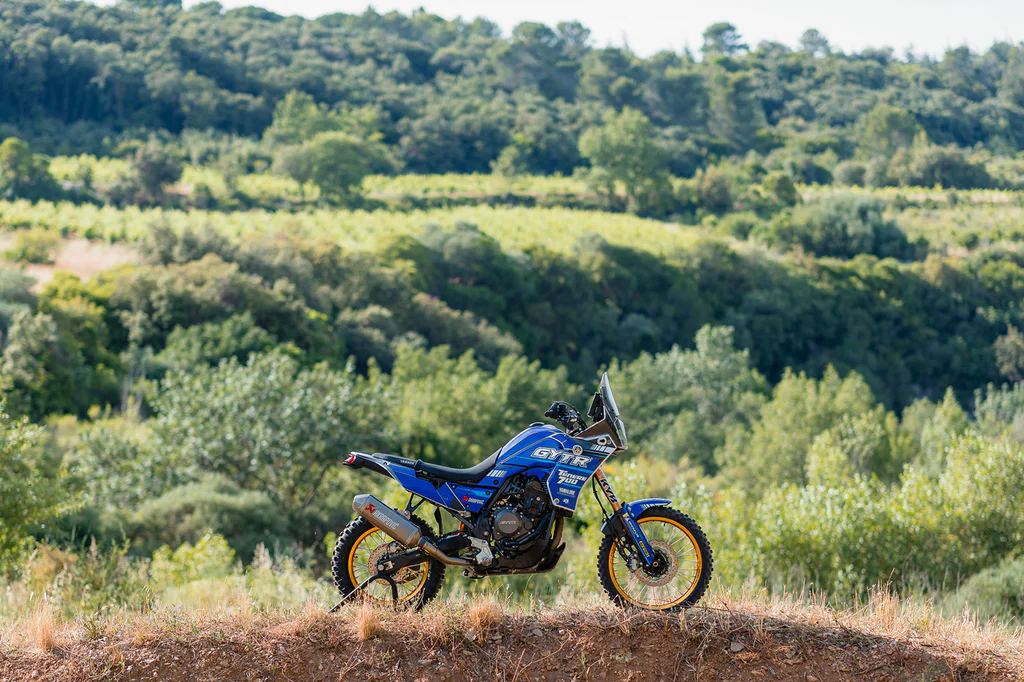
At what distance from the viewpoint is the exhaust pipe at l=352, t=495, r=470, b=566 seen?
568 centimetres

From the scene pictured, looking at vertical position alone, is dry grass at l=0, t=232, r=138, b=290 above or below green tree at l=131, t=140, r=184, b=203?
below

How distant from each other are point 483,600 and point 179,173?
60.7m

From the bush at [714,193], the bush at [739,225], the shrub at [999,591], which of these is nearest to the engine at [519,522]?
the shrub at [999,591]

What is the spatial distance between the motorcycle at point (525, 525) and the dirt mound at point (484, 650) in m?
0.27

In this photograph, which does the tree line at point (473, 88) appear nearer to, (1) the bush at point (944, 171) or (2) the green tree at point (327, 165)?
(1) the bush at point (944, 171)

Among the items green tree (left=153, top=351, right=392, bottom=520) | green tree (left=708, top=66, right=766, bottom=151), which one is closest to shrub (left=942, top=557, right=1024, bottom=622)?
green tree (left=153, top=351, right=392, bottom=520)

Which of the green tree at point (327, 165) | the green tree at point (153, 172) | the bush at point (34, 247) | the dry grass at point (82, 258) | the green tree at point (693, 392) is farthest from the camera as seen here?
the green tree at point (327, 165)

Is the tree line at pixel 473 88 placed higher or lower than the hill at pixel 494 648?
higher

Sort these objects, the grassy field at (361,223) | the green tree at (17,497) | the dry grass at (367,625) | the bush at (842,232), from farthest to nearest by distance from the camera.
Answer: the bush at (842,232) → the grassy field at (361,223) → the green tree at (17,497) → the dry grass at (367,625)

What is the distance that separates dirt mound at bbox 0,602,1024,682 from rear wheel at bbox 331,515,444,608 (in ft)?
0.70

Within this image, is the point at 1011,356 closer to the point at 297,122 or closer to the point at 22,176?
the point at 297,122

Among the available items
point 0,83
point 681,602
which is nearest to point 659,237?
point 0,83

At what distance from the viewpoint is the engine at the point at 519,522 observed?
568cm

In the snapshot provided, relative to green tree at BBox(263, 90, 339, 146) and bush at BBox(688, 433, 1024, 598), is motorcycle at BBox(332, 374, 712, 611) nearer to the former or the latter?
bush at BBox(688, 433, 1024, 598)
